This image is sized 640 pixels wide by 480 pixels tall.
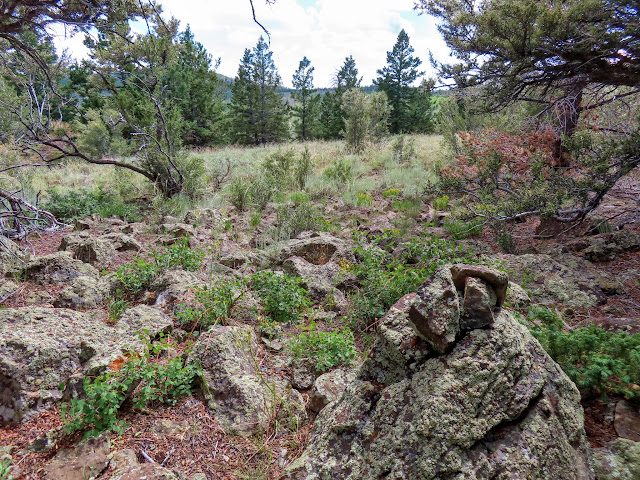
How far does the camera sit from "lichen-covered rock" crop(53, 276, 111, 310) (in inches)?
135

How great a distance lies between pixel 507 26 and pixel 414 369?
14.0ft

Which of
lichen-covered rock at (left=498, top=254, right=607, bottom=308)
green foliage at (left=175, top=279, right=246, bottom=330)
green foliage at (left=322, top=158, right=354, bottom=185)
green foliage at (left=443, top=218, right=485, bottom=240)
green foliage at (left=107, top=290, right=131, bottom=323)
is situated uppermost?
green foliage at (left=322, top=158, right=354, bottom=185)

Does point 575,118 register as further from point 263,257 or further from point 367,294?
point 263,257

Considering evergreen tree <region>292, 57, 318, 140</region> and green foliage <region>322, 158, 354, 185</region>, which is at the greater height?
evergreen tree <region>292, 57, 318, 140</region>

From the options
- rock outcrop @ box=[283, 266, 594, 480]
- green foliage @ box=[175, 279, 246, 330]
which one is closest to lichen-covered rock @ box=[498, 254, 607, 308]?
rock outcrop @ box=[283, 266, 594, 480]

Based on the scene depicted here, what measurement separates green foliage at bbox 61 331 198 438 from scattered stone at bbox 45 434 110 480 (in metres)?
0.06

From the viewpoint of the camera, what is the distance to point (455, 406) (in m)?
1.54

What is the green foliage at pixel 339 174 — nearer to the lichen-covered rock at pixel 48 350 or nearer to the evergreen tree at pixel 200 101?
the lichen-covered rock at pixel 48 350

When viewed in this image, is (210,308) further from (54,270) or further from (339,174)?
(339,174)

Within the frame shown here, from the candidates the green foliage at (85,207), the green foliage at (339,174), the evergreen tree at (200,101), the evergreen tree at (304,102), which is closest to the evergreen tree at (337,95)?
the evergreen tree at (304,102)

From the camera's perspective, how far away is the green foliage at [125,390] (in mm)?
1920

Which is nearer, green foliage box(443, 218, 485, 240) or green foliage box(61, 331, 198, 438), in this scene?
green foliage box(61, 331, 198, 438)

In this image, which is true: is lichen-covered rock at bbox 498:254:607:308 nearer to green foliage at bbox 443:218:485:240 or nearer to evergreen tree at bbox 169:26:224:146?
green foliage at bbox 443:218:485:240

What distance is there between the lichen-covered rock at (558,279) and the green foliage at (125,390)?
320 cm
